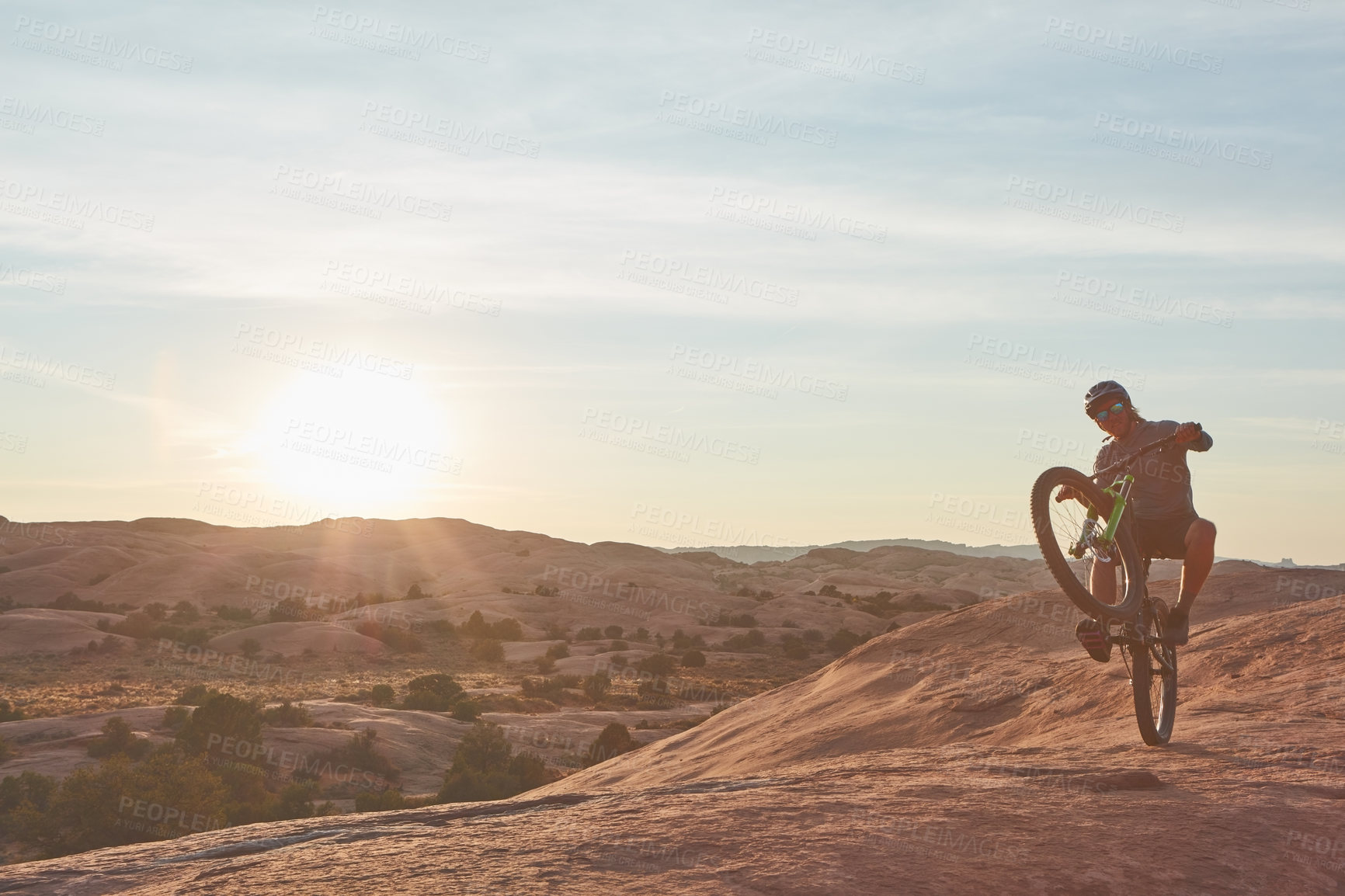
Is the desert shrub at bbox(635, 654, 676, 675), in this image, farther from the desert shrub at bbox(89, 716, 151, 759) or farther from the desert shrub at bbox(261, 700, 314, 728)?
the desert shrub at bbox(89, 716, 151, 759)

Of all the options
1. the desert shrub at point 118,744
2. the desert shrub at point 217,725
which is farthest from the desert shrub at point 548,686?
the desert shrub at point 118,744

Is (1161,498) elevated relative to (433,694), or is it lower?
elevated

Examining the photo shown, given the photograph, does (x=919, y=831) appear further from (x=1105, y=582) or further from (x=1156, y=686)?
(x=1156, y=686)

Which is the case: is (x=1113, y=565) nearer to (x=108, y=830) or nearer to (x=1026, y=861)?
(x=1026, y=861)

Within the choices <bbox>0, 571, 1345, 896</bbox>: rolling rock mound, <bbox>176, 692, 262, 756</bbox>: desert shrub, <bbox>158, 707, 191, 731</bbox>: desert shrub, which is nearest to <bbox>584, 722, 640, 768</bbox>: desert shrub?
<bbox>176, 692, 262, 756</bbox>: desert shrub

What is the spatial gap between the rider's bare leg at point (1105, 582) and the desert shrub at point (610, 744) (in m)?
17.9

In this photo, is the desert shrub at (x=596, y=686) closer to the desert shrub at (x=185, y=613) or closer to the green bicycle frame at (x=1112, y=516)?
the desert shrub at (x=185, y=613)

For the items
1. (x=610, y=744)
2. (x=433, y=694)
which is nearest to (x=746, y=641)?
(x=433, y=694)

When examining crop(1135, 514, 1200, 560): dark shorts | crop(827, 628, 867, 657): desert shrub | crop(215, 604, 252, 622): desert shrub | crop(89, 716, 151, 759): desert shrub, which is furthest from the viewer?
crop(215, 604, 252, 622): desert shrub

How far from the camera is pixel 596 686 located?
1489 inches

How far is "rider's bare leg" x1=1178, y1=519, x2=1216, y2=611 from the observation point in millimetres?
7812

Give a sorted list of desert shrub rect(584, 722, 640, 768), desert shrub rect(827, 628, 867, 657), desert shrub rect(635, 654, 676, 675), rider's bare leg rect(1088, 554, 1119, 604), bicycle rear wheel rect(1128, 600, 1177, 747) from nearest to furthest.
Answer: bicycle rear wheel rect(1128, 600, 1177, 747), rider's bare leg rect(1088, 554, 1119, 604), desert shrub rect(584, 722, 640, 768), desert shrub rect(635, 654, 676, 675), desert shrub rect(827, 628, 867, 657)

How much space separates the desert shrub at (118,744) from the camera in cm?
2272

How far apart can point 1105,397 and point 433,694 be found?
1186 inches
